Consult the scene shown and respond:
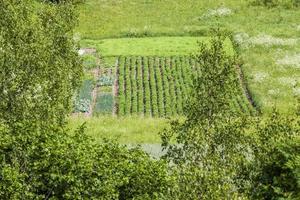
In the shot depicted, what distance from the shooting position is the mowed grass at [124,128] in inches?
2368

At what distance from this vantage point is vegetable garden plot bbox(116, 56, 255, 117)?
6750 cm

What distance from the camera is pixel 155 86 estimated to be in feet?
239

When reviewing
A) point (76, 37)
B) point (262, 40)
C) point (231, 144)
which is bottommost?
point (231, 144)

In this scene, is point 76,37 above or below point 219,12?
below

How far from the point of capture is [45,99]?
41250mm

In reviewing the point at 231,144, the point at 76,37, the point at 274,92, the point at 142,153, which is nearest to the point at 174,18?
the point at 76,37

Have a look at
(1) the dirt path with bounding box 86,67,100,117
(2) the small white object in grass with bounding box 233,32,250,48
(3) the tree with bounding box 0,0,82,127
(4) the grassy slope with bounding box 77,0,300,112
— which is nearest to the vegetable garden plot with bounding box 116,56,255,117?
(1) the dirt path with bounding box 86,67,100,117

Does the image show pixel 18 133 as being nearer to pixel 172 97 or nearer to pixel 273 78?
pixel 172 97

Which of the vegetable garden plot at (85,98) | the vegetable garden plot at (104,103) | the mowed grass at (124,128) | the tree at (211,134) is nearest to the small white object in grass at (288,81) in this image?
the mowed grass at (124,128)

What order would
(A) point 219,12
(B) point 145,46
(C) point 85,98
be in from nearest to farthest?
(C) point 85,98 → (B) point 145,46 → (A) point 219,12

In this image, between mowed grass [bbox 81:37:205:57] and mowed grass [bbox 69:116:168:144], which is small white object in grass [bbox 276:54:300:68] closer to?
mowed grass [bbox 81:37:205:57]

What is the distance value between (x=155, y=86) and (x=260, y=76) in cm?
1406

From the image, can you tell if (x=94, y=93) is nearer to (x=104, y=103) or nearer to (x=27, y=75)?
(x=104, y=103)

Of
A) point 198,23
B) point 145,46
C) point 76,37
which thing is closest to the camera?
point 145,46
